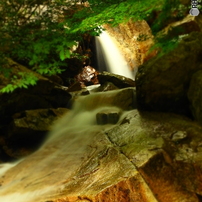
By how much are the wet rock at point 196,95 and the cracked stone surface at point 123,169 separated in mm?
421

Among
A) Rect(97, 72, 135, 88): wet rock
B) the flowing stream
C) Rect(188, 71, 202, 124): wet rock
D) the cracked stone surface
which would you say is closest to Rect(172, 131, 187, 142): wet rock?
the cracked stone surface

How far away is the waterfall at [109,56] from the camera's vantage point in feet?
60.9

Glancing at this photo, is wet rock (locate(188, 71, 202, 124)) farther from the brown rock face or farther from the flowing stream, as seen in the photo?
the brown rock face

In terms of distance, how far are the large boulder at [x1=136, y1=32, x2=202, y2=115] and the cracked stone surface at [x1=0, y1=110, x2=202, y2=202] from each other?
803 millimetres

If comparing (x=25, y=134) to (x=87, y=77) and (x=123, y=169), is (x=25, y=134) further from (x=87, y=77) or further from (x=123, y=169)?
(x=87, y=77)

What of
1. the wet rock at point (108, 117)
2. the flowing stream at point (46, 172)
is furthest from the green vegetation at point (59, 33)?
the wet rock at point (108, 117)

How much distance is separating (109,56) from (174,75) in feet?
47.1

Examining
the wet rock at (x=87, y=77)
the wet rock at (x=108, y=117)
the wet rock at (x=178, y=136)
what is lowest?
the wet rock at (x=108, y=117)

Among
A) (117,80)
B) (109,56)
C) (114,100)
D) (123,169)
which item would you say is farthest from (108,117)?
(109,56)

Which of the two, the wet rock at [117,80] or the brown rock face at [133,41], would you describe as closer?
the wet rock at [117,80]

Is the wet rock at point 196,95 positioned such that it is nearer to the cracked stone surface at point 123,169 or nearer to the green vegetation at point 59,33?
the cracked stone surface at point 123,169

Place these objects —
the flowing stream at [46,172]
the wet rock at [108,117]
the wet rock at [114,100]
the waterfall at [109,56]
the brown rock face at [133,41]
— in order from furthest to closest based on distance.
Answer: the waterfall at [109,56], the brown rock face at [133,41], the wet rock at [114,100], the wet rock at [108,117], the flowing stream at [46,172]

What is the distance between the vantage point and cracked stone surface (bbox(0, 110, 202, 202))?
9.52ft

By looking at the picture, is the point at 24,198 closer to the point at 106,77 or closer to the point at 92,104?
the point at 92,104
